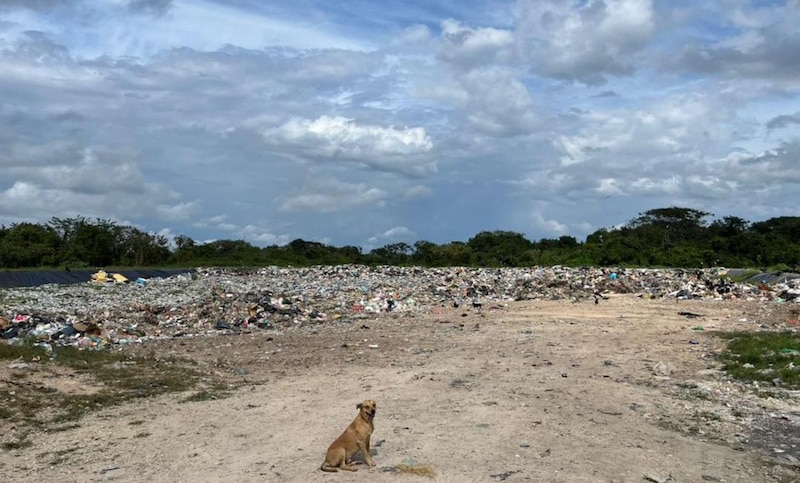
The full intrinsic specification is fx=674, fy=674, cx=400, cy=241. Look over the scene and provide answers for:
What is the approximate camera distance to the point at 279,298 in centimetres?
1519

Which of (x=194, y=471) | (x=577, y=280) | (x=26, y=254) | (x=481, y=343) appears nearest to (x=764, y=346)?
(x=481, y=343)

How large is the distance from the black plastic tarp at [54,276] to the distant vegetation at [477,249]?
582 centimetres

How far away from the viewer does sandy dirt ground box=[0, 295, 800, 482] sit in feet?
15.0

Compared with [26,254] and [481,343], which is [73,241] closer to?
[26,254]

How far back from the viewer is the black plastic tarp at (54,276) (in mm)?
21875

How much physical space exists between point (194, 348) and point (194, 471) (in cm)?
597

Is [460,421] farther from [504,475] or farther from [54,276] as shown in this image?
[54,276]

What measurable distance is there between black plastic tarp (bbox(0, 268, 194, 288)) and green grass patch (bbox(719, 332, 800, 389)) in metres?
20.6

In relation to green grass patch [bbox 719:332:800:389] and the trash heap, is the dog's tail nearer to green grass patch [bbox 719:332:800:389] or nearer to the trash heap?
green grass patch [bbox 719:332:800:389]

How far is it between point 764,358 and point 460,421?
4.52 metres

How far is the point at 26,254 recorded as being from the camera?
98.1 ft

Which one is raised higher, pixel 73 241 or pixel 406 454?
pixel 73 241

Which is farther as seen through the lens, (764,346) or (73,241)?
(73,241)

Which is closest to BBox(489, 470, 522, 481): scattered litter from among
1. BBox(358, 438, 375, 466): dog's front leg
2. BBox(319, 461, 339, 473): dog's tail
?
BBox(358, 438, 375, 466): dog's front leg
